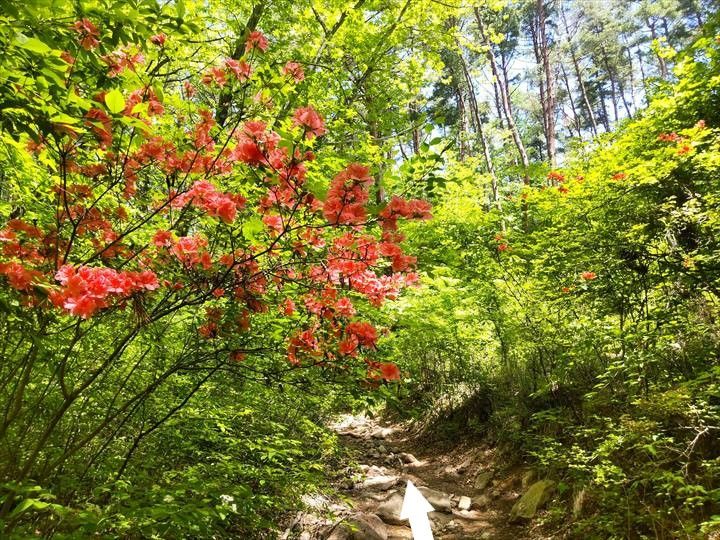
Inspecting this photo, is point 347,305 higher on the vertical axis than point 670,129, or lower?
lower

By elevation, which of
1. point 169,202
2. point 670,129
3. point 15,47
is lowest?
point 169,202

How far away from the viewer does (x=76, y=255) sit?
Answer: 260 centimetres

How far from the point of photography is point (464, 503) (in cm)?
583

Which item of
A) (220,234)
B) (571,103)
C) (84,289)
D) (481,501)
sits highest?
(571,103)

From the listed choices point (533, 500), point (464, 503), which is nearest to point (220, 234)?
point (533, 500)

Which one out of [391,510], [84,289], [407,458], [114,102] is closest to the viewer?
[114,102]

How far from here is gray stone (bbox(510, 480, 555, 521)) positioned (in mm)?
4926

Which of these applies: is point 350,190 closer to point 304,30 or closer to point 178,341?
point 178,341

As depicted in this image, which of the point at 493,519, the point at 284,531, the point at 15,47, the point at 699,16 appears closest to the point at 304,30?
the point at 15,47

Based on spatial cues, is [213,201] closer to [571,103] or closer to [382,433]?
[382,433]

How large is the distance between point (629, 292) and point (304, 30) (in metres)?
6.25

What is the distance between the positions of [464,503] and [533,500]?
3.64 ft

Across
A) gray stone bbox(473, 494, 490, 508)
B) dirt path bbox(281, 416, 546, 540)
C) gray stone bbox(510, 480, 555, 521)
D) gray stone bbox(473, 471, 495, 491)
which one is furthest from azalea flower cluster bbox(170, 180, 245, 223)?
gray stone bbox(473, 471, 495, 491)

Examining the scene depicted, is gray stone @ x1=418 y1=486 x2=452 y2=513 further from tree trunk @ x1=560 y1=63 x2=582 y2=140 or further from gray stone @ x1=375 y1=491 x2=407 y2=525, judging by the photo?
tree trunk @ x1=560 y1=63 x2=582 y2=140
